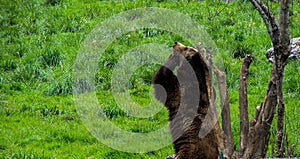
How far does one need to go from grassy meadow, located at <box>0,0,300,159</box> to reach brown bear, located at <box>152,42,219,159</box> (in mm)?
1434

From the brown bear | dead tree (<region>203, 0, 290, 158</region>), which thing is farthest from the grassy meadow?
the brown bear

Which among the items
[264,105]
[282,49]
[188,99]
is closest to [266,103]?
[264,105]

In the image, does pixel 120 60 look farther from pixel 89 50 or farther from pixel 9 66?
pixel 9 66

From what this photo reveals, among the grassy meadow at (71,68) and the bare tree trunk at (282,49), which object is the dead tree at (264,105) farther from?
the grassy meadow at (71,68)

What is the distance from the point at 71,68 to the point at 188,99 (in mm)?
5137

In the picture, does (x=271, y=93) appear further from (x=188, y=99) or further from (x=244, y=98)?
(x=188, y=99)

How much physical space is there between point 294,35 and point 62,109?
4.31 m

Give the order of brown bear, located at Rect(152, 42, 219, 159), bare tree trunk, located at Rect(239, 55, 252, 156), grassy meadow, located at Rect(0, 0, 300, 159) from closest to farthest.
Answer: brown bear, located at Rect(152, 42, 219, 159), bare tree trunk, located at Rect(239, 55, 252, 156), grassy meadow, located at Rect(0, 0, 300, 159)

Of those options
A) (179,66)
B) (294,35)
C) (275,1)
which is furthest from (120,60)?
(179,66)

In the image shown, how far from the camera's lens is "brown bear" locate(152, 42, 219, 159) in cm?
446

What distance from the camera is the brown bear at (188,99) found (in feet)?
14.6

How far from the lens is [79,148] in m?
6.98

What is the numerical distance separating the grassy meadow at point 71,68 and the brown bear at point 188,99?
1.43 meters

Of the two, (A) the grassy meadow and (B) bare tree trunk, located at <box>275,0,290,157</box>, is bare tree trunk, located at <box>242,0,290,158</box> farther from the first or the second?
(A) the grassy meadow
